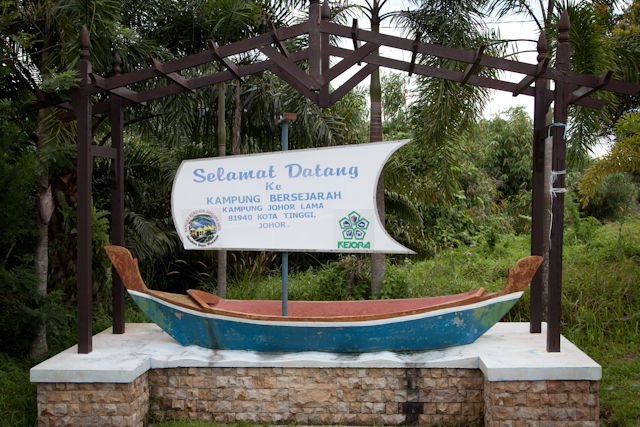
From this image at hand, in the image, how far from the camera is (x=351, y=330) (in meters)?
4.24

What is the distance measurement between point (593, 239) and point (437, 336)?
22.3ft

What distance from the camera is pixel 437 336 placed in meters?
4.31

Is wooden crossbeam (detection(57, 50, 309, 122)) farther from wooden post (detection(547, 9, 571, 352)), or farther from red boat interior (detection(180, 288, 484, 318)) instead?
wooden post (detection(547, 9, 571, 352))

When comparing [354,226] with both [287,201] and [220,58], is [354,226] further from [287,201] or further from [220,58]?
[220,58]

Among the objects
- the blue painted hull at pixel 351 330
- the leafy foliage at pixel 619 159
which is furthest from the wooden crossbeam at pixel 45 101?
the leafy foliage at pixel 619 159

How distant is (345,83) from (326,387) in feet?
8.94

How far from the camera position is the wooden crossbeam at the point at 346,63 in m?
4.18

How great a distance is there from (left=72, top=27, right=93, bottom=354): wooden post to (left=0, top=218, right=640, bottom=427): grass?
0.85 meters

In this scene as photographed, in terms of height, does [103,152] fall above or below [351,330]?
above

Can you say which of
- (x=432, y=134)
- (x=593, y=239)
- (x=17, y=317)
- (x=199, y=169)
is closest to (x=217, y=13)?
(x=199, y=169)

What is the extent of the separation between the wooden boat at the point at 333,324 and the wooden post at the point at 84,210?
0.90 feet

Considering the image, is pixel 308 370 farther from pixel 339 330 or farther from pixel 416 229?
pixel 416 229

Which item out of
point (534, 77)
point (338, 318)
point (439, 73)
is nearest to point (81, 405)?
point (338, 318)

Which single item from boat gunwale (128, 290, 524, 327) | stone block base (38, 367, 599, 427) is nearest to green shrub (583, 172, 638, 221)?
boat gunwale (128, 290, 524, 327)
